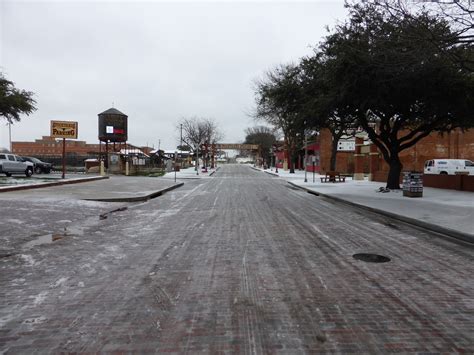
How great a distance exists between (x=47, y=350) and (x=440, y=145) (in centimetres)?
4266

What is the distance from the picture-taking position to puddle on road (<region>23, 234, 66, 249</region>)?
8.41m

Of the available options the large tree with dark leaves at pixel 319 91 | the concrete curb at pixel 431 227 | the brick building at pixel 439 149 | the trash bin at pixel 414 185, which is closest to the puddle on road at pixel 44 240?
the concrete curb at pixel 431 227

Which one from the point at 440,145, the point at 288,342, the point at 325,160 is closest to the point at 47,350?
the point at 288,342

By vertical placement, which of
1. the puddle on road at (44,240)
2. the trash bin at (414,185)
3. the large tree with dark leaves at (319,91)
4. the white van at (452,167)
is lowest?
the puddle on road at (44,240)

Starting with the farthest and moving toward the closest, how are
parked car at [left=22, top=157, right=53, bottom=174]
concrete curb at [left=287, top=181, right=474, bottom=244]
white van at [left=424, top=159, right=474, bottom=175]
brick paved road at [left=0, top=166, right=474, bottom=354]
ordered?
parked car at [left=22, top=157, right=53, bottom=174], white van at [left=424, top=159, right=474, bottom=175], concrete curb at [left=287, top=181, right=474, bottom=244], brick paved road at [left=0, top=166, right=474, bottom=354]

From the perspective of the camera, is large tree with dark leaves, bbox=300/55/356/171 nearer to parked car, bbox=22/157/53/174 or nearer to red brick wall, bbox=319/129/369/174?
parked car, bbox=22/157/53/174

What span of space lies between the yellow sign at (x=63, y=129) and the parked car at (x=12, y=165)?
5866 mm

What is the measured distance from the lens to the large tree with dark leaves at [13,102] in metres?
33.1

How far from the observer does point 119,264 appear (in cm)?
691

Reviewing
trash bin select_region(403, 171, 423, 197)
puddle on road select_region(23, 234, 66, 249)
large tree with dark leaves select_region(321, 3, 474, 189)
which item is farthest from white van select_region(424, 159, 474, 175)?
puddle on road select_region(23, 234, 66, 249)

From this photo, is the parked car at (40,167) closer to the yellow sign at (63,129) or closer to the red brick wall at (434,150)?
the yellow sign at (63,129)

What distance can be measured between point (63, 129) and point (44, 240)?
2406cm

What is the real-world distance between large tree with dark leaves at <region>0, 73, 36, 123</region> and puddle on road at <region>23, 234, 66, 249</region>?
27.2 m

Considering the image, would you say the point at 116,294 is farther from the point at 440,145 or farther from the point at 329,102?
the point at 440,145
